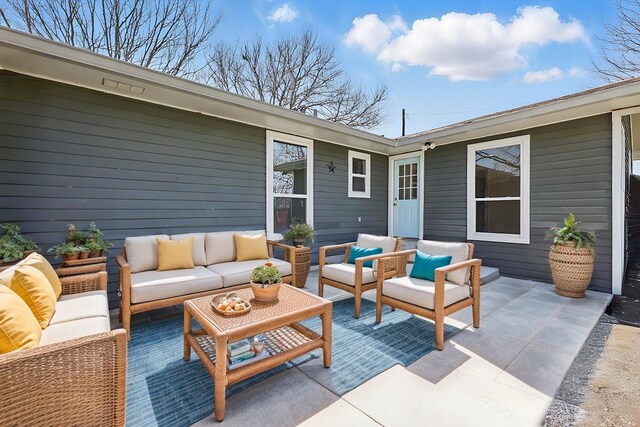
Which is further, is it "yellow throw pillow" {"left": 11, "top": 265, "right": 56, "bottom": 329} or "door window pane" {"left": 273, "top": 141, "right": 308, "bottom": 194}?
"door window pane" {"left": 273, "top": 141, "right": 308, "bottom": 194}

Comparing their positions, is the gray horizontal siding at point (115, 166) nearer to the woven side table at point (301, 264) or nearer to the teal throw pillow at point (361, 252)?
the woven side table at point (301, 264)

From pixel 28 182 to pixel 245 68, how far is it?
8.27 metres

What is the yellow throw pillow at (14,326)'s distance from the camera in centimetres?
135

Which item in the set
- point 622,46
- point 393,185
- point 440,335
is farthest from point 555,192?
point 622,46

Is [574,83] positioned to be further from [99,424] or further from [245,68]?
[99,424]

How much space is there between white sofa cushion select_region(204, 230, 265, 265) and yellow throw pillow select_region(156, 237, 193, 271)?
1.11 feet

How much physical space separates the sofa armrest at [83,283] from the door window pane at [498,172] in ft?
19.7

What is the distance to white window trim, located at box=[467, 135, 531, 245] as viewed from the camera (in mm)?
5066

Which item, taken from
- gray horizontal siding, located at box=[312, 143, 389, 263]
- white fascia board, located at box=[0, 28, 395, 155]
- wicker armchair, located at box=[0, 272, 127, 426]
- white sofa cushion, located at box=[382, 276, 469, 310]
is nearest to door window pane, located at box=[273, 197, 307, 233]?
gray horizontal siding, located at box=[312, 143, 389, 263]

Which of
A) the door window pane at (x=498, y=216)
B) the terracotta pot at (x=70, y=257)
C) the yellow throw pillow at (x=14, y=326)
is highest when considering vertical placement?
the door window pane at (x=498, y=216)

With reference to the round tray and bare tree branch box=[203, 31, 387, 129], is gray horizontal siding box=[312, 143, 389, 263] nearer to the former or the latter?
the round tray

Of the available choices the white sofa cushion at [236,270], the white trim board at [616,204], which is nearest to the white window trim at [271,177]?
the white sofa cushion at [236,270]

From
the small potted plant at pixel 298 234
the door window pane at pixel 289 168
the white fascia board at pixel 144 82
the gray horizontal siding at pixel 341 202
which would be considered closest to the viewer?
the white fascia board at pixel 144 82

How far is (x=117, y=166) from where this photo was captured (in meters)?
3.79
